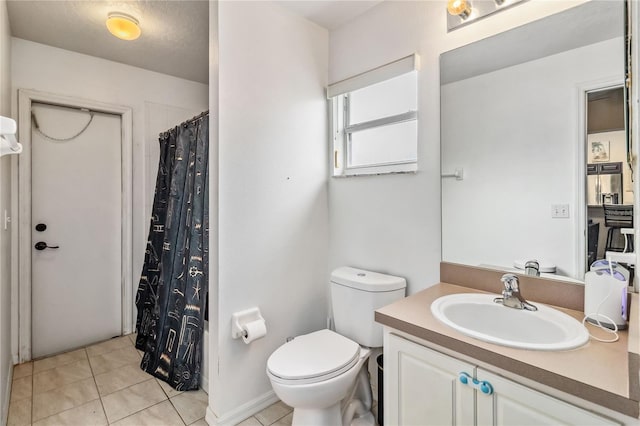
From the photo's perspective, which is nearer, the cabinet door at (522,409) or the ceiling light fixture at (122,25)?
the cabinet door at (522,409)

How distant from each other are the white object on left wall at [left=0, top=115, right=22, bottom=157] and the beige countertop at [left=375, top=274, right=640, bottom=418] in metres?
1.48

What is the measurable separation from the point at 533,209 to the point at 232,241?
4.75 ft

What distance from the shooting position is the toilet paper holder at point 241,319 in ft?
5.38

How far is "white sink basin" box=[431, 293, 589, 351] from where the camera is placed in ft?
3.28

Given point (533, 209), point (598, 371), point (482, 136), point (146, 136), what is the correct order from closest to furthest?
point (598, 371), point (533, 209), point (482, 136), point (146, 136)

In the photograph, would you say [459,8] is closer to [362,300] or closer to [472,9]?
[472,9]

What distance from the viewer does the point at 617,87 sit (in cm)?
113

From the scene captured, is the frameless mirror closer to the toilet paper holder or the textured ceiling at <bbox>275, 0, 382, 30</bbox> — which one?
the textured ceiling at <bbox>275, 0, 382, 30</bbox>

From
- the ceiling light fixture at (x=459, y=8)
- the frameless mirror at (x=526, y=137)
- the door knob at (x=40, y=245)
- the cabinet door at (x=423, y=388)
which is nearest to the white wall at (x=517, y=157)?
the frameless mirror at (x=526, y=137)

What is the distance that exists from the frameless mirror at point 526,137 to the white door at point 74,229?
9.01ft

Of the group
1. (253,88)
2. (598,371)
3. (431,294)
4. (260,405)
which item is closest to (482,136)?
(431,294)

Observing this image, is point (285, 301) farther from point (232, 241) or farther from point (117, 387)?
point (117, 387)

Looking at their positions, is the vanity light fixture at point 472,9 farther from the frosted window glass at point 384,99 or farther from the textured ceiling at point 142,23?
the textured ceiling at point 142,23

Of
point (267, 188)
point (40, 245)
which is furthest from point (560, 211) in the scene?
point (40, 245)
